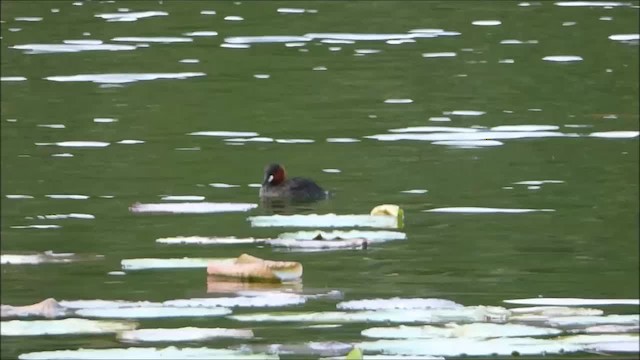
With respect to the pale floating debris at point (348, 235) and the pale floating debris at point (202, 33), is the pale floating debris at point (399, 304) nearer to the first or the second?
the pale floating debris at point (348, 235)

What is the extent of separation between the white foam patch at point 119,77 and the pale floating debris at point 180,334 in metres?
13.7

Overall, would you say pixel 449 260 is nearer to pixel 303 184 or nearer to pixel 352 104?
pixel 303 184

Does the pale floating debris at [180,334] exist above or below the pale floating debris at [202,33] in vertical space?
above

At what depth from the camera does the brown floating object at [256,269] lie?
12.0 metres

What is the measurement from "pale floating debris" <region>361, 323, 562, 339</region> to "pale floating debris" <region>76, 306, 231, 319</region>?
1.05 meters

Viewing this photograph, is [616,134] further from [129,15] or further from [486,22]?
[129,15]

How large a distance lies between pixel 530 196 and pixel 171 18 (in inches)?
688

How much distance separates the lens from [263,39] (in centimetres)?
2912

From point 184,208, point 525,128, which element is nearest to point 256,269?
point 184,208

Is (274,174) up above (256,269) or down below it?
below

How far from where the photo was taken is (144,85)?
23766 millimetres

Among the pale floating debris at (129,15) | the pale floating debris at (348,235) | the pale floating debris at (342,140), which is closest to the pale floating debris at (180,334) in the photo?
the pale floating debris at (348,235)

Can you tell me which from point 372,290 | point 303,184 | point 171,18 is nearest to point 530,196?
point 303,184

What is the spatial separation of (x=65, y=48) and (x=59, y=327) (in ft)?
58.4
